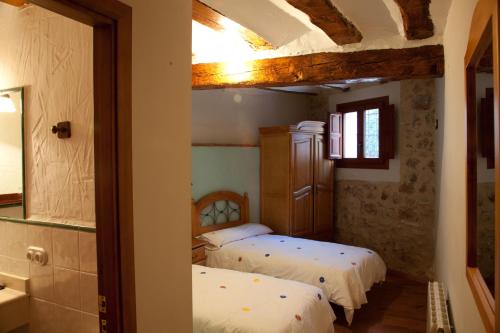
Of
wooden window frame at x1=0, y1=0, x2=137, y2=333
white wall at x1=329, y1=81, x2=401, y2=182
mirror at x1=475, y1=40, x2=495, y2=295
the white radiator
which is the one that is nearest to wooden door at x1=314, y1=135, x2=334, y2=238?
white wall at x1=329, y1=81, x2=401, y2=182

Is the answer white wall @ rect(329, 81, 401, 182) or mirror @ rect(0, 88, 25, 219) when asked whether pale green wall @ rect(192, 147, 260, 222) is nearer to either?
Result: white wall @ rect(329, 81, 401, 182)

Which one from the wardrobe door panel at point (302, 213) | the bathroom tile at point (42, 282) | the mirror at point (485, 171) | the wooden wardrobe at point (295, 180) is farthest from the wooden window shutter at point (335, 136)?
the bathroom tile at point (42, 282)

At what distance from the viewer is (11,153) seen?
176 centimetres

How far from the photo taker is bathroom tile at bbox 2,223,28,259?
5.09ft

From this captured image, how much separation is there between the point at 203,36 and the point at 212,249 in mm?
2366

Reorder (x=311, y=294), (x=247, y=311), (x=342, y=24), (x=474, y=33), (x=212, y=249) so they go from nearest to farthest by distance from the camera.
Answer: (x=474, y=33) → (x=342, y=24) → (x=247, y=311) → (x=311, y=294) → (x=212, y=249)

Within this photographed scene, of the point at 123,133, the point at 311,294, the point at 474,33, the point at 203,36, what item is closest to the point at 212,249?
the point at 311,294

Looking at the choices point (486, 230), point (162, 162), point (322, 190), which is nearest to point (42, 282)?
point (162, 162)

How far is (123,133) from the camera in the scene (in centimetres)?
108

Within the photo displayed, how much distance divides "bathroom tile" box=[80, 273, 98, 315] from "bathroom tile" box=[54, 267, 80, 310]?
0.10 ft

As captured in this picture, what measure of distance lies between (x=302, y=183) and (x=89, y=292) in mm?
3767

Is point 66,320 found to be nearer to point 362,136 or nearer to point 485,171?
point 485,171

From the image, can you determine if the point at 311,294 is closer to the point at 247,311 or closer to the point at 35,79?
the point at 247,311

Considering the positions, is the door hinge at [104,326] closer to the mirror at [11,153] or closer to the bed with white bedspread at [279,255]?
the mirror at [11,153]
